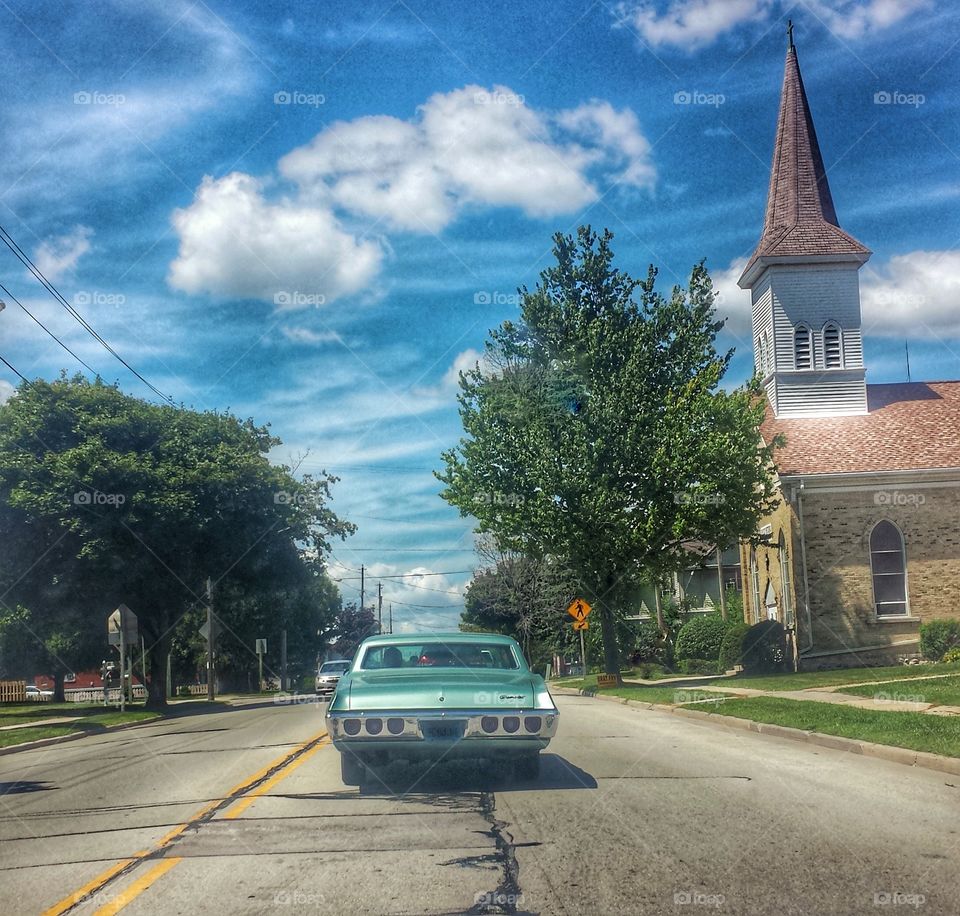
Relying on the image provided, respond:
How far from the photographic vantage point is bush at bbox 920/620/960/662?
30578 millimetres

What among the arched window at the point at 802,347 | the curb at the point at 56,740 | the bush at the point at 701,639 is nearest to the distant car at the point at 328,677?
the curb at the point at 56,740

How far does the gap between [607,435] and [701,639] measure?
52.6 feet

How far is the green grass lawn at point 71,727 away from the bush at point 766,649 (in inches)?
724

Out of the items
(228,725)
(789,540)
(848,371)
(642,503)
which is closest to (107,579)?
(228,725)

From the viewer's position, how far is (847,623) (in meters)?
33.1

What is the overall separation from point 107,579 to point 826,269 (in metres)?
26.3

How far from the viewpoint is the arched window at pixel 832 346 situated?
38.3m

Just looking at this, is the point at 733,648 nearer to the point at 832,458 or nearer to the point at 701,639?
the point at 701,639

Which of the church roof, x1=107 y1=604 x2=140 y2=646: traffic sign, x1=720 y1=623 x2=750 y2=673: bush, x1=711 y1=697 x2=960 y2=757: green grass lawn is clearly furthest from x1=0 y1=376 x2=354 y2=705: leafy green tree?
x1=711 y1=697 x2=960 y2=757: green grass lawn

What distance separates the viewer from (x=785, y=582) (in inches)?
1383

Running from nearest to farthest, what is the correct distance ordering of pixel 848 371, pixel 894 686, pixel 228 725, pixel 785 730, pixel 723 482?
pixel 785 730, pixel 894 686, pixel 228 725, pixel 723 482, pixel 848 371

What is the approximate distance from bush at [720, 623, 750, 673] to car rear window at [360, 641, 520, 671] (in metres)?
26.4

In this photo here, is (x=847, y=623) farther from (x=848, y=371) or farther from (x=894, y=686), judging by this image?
(x=894, y=686)

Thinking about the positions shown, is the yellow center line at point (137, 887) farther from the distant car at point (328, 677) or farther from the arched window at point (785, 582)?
the distant car at point (328, 677)
